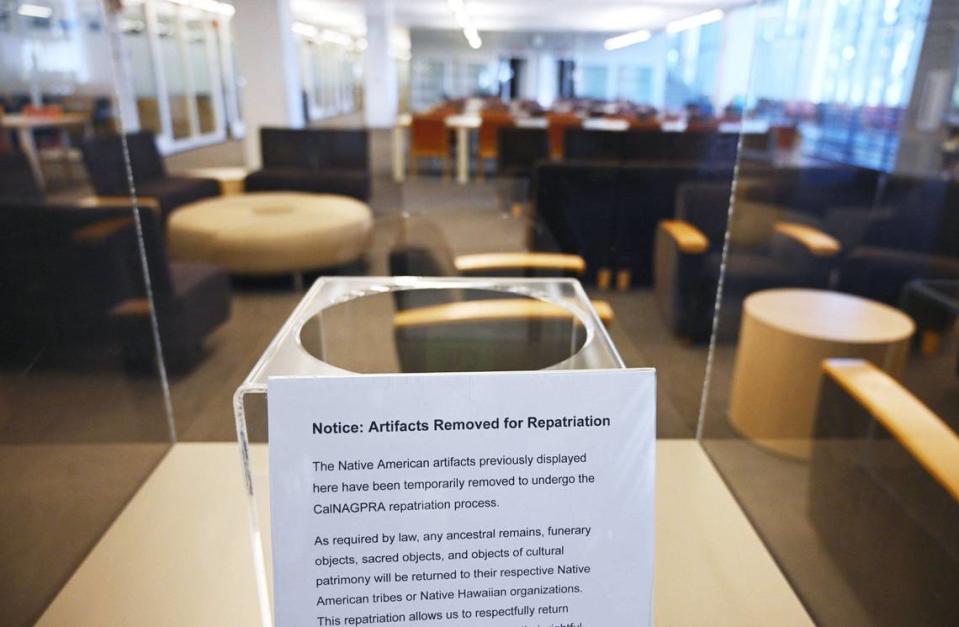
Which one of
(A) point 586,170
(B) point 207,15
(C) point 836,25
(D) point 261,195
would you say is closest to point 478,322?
(A) point 586,170

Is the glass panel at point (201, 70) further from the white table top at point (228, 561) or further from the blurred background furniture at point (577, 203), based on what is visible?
the white table top at point (228, 561)

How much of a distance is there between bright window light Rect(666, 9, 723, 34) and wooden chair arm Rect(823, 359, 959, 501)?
8291 millimetres

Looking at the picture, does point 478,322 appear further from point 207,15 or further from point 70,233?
point 207,15

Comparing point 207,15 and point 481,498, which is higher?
point 207,15

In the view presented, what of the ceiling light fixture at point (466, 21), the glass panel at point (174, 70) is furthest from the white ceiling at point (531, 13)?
the ceiling light fixture at point (466, 21)

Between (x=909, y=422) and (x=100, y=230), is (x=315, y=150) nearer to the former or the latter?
(x=100, y=230)

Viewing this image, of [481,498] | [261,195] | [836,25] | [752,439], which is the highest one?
[836,25]

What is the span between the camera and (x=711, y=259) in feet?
7.74

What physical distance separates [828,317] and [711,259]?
65cm

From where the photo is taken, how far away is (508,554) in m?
0.43

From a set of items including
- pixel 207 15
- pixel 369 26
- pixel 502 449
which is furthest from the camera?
pixel 369 26

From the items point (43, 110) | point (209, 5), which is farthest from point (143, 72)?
point (43, 110)

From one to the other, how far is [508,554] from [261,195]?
324 cm

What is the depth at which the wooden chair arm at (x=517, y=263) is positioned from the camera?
3.96 feet
